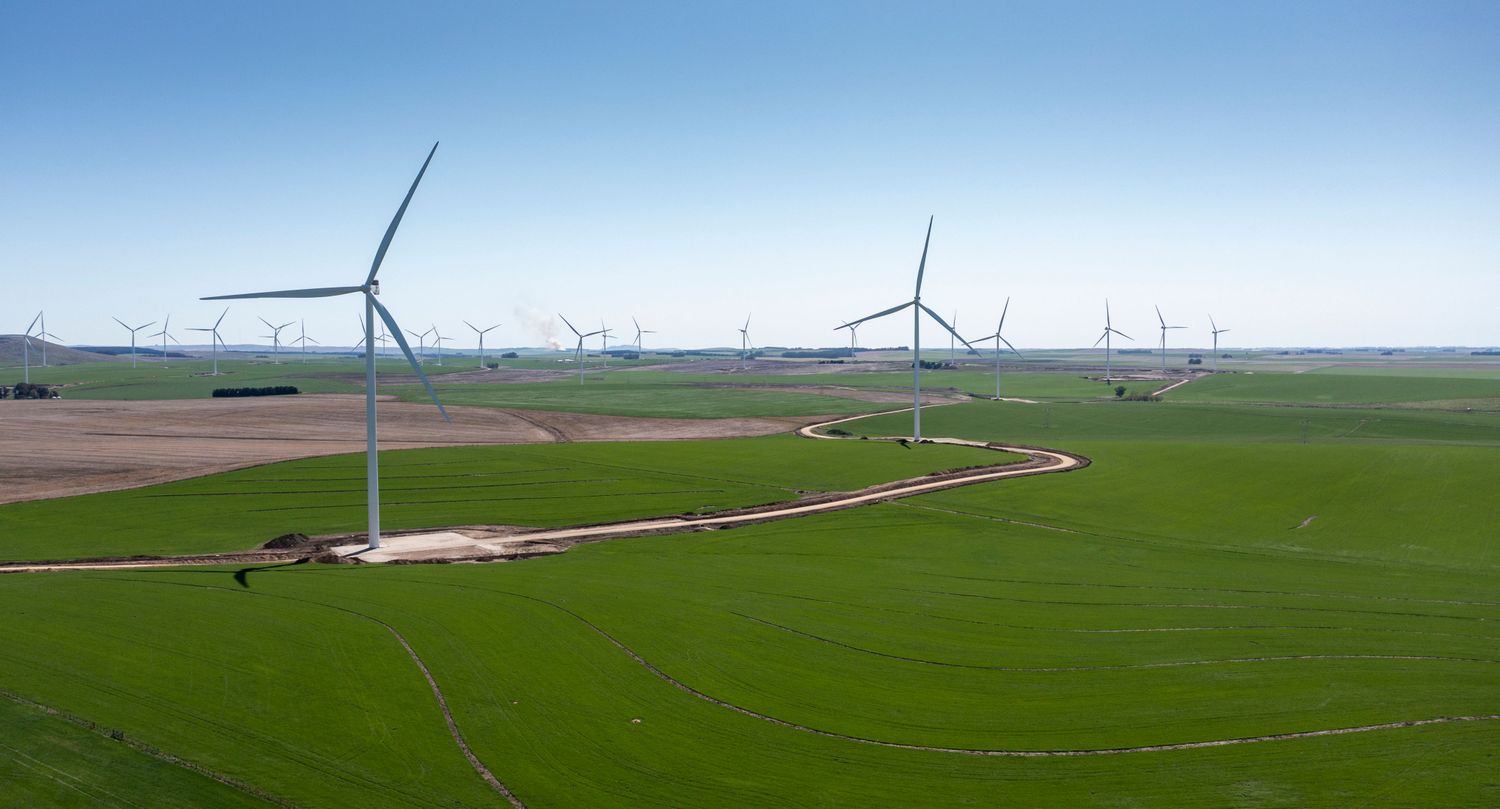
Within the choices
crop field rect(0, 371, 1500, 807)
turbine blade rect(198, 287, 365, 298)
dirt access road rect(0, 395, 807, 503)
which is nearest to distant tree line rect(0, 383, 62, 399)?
dirt access road rect(0, 395, 807, 503)

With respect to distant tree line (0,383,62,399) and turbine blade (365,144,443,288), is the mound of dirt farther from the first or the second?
distant tree line (0,383,62,399)

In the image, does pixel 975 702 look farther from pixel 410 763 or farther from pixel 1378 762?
pixel 410 763

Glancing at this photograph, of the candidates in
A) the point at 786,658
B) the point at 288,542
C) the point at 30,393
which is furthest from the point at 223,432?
the point at 786,658

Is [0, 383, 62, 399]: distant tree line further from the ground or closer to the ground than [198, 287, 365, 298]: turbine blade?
closer to the ground

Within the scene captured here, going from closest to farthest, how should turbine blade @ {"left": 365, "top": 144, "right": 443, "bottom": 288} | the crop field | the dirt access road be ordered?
1. the crop field
2. turbine blade @ {"left": 365, "top": 144, "right": 443, "bottom": 288}
3. the dirt access road

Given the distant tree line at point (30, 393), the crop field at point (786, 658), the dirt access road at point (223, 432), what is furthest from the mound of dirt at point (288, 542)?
the distant tree line at point (30, 393)

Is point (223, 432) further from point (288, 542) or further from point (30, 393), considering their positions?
point (30, 393)

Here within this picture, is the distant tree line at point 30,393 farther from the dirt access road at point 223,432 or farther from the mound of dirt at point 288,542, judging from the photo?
the mound of dirt at point 288,542
